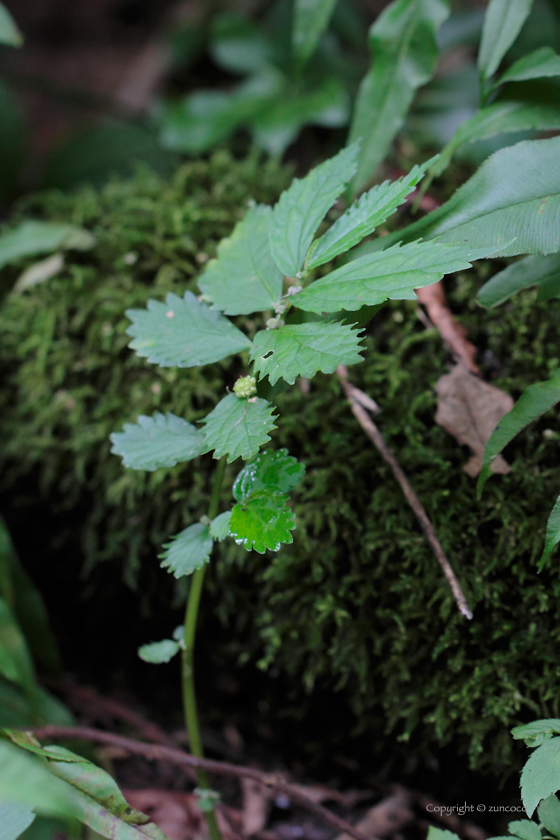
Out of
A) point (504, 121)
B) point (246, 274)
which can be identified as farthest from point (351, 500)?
point (504, 121)

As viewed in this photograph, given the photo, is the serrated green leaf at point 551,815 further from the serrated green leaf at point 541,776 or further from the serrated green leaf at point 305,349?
the serrated green leaf at point 305,349

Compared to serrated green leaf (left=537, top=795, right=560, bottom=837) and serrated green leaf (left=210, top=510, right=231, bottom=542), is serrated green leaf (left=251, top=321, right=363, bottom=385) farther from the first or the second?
serrated green leaf (left=537, top=795, right=560, bottom=837)

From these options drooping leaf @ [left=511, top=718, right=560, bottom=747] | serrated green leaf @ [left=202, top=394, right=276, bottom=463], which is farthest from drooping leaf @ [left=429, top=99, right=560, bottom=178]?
drooping leaf @ [left=511, top=718, right=560, bottom=747]

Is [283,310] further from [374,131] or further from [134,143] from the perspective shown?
[134,143]

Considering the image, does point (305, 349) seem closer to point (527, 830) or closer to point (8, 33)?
point (527, 830)

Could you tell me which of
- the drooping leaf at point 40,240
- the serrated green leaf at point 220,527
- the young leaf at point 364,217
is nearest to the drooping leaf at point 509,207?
the young leaf at point 364,217
